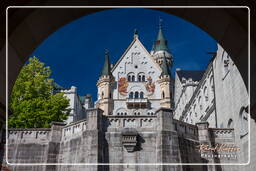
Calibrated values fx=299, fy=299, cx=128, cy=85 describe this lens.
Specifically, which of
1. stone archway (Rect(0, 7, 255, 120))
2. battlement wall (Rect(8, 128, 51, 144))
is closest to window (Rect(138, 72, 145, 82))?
battlement wall (Rect(8, 128, 51, 144))

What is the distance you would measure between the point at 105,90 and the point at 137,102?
20.7 feet

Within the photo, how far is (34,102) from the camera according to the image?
2827 centimetres

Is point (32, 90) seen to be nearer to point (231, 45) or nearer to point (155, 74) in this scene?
point (231, 45)

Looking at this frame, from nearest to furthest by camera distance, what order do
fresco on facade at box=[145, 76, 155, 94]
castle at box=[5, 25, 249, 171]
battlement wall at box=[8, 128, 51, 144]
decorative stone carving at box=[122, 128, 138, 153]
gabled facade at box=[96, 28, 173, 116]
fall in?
castle at box=[5, 25, 249, 171]
decorative stone carving at box=[122, 128, 138, 153]
battlement wall at box=[8, 128, 51, 144]
gabled facade at box=[96, 28, 173, 116]
fresco on facade at box=[145, 76, 155, 94]

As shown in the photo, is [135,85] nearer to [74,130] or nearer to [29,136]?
[74,130]

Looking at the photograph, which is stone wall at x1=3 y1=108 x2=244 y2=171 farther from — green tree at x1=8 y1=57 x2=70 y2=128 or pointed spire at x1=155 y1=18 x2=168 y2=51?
pointed spire at x1=155 y1=18 x2=168 y2=51

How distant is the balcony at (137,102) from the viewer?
5525 centimetres

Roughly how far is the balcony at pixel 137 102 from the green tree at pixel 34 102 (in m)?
25.1

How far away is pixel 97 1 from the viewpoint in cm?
593

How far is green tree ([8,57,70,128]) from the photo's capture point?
27469mm

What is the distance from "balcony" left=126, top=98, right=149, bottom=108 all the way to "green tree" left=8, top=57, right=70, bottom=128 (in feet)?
82.3

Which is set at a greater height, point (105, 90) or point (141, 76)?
point (141, 76)

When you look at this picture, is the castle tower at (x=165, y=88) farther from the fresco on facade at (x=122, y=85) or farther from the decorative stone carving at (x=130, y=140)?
the decorative stone carving at (x=130, y=140)

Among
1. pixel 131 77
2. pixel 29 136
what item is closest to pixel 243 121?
pixel 29 136
